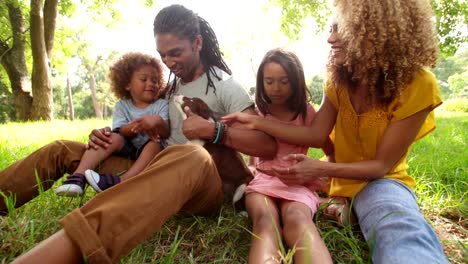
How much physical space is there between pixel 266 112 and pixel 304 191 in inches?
24.7

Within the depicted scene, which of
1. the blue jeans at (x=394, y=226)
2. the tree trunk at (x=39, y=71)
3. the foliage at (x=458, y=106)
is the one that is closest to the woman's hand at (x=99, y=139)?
the blue jeans at (x=394, y=226)

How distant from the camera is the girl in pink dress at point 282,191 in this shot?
1.53m

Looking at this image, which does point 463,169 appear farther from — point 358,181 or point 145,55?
point 145,55

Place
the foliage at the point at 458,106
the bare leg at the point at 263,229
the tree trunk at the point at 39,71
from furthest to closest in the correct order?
1. the foliage at the point at 458,106
2. the tree trunk at the point at 39,71
3. the bare leg at the point at 263,229

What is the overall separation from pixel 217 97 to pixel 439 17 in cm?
923

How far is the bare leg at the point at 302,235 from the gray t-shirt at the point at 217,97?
0.65 m

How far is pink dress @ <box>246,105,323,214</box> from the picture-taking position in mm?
1955

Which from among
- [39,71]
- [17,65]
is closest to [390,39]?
[39,71]

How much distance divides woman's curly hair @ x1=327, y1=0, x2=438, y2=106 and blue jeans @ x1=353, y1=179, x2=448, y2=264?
47 centimetres

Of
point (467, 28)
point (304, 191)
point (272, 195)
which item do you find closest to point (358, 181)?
point (304, 191)

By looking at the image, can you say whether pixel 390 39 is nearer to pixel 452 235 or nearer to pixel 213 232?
Answer: pixel 452 235

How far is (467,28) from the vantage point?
9.75 metres

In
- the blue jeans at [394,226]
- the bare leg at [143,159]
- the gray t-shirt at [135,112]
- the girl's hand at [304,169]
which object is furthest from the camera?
the gray t-shirt at [135,112]

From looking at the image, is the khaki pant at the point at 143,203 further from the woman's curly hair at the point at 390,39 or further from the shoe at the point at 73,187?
the woman's curly hair at the point at 390,39
